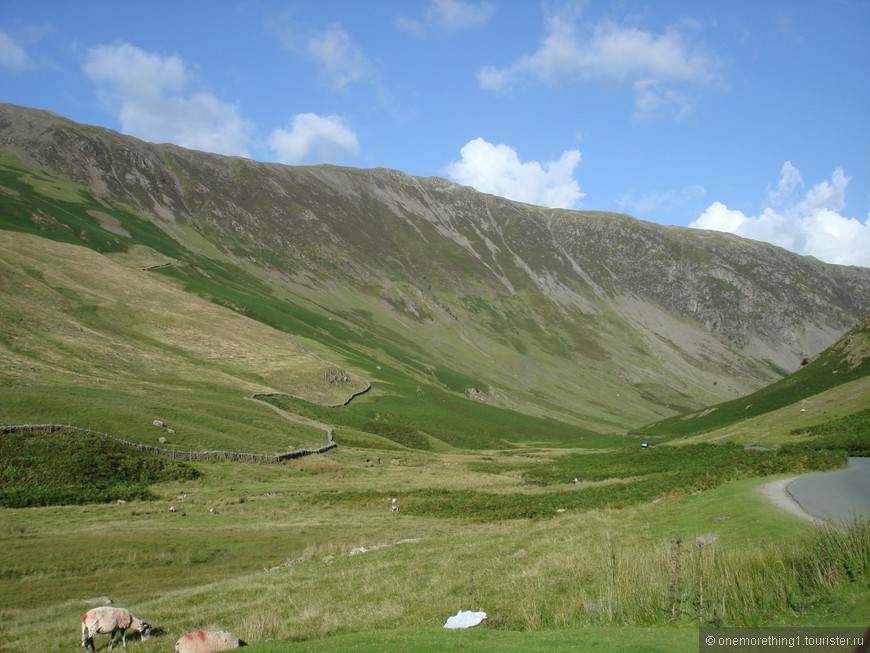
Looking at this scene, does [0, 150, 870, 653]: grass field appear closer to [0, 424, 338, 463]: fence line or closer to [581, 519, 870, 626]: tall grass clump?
[581, 519, 870, 626]: tall grass clump

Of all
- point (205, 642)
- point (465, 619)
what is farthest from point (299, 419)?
point (465, 619)

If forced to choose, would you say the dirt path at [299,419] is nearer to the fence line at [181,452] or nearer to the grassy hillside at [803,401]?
the fence line at [181,452]

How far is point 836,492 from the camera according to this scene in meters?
25.2

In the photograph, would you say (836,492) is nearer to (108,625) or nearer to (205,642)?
(205,642)

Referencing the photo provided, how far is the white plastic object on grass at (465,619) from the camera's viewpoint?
1831cm

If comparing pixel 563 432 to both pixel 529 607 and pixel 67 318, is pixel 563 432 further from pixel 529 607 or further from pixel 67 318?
pixel 529 607

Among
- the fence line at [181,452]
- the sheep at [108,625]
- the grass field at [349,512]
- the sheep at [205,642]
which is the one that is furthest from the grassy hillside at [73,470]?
the sheep at [205,642]

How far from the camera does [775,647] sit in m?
12.0

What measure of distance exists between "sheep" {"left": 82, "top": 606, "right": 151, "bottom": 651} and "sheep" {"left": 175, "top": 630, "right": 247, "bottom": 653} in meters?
3.21

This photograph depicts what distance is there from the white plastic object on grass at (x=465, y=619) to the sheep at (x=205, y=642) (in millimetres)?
6283

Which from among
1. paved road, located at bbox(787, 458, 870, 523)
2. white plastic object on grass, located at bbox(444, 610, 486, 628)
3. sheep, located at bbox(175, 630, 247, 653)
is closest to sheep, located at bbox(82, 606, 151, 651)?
sheep, located at bbox(175, 630, 247, 653)

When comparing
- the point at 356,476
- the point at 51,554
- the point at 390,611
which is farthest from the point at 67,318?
the point at 390,611

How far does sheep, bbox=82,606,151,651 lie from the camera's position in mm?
18969

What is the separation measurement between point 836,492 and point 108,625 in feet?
90.6
